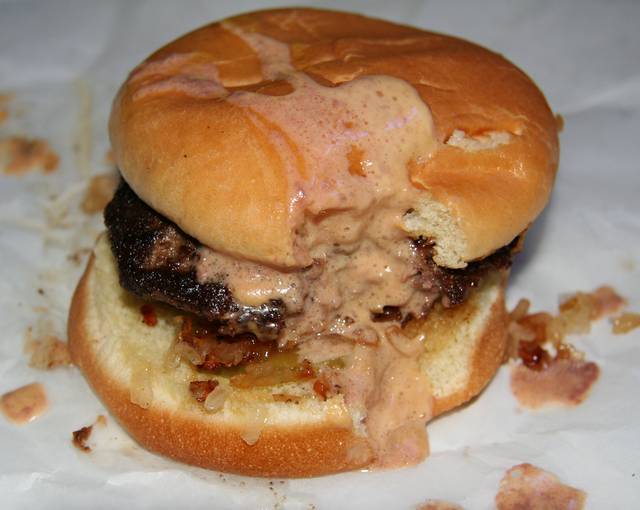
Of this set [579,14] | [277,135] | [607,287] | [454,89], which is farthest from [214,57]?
[579,14]

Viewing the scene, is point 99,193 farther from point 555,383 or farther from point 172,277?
point 555,383

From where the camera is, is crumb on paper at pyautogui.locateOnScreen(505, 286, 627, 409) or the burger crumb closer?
the burger crumb

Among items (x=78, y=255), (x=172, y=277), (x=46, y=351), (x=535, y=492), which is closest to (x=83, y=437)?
(x=46, y=351)

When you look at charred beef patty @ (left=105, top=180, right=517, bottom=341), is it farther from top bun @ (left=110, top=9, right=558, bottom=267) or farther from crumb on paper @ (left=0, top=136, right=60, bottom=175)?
crumb on paper @ (left=0, top=136, right=60, bottom=175)

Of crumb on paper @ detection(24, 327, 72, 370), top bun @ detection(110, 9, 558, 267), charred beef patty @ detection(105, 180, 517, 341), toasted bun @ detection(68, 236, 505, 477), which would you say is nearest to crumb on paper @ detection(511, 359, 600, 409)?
toasted bun @ detection(68, 236, 505, 477)

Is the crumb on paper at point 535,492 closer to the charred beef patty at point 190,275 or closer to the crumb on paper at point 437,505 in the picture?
the crumb on paper at point 437,505

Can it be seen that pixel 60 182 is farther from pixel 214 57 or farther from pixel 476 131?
pixel 476 131

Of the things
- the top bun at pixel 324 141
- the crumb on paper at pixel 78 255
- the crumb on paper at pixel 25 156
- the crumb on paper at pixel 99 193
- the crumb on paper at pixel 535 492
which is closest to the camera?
the top bun at pixel 324 141

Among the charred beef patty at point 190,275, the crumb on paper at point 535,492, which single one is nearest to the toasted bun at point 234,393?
the charred beef patty at point 190,275
